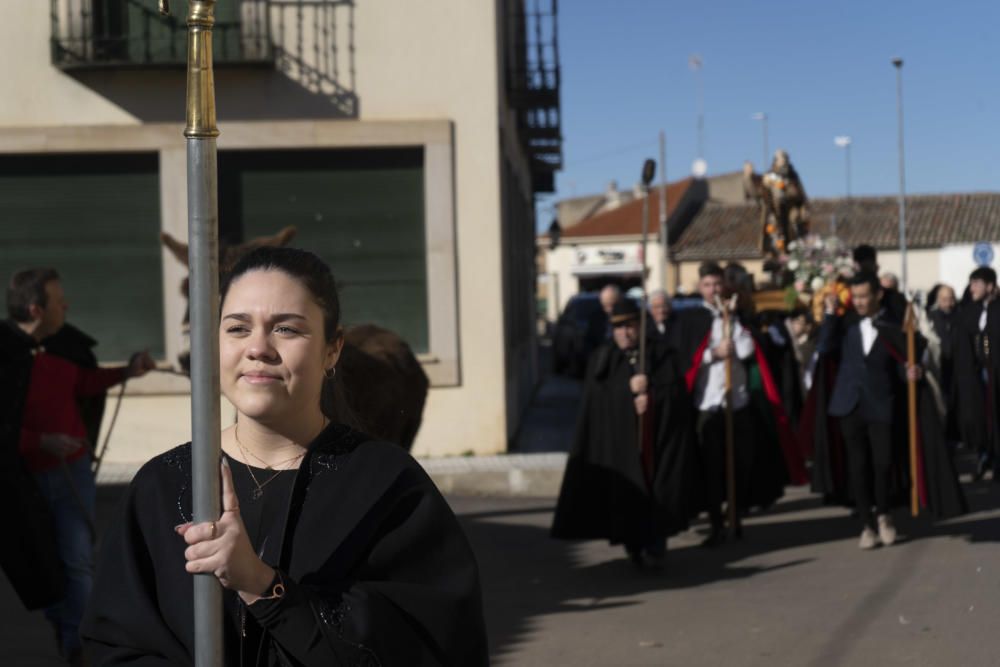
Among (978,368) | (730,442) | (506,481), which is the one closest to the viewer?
(730,442)

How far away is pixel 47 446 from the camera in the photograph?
6684mm

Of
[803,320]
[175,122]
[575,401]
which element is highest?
[175,122]

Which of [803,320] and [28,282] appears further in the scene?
[803,320]

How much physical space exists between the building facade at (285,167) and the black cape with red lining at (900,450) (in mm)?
4942

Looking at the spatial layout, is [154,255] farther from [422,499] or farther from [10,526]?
[422,499]

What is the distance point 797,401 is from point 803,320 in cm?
235

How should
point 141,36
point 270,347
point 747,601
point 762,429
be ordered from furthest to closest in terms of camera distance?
point 141,36 → point 762,429 → point 747,601 → point 270,347

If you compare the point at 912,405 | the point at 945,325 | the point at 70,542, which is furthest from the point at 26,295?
the point at 945,325

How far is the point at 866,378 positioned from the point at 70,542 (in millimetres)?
6144

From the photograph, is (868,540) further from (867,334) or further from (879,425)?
(867,334)

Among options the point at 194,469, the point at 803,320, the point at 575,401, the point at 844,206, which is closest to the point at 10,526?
the point at 194,469

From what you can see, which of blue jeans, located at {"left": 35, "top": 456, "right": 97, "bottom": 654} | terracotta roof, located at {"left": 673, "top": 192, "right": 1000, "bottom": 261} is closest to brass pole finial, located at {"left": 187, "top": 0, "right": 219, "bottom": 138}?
blue jeans, located at {"left": 35, "top": 456, "right": 97, "bottom": 654}

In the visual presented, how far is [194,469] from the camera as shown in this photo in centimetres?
242

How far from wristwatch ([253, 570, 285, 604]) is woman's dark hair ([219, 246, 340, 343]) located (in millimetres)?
597
